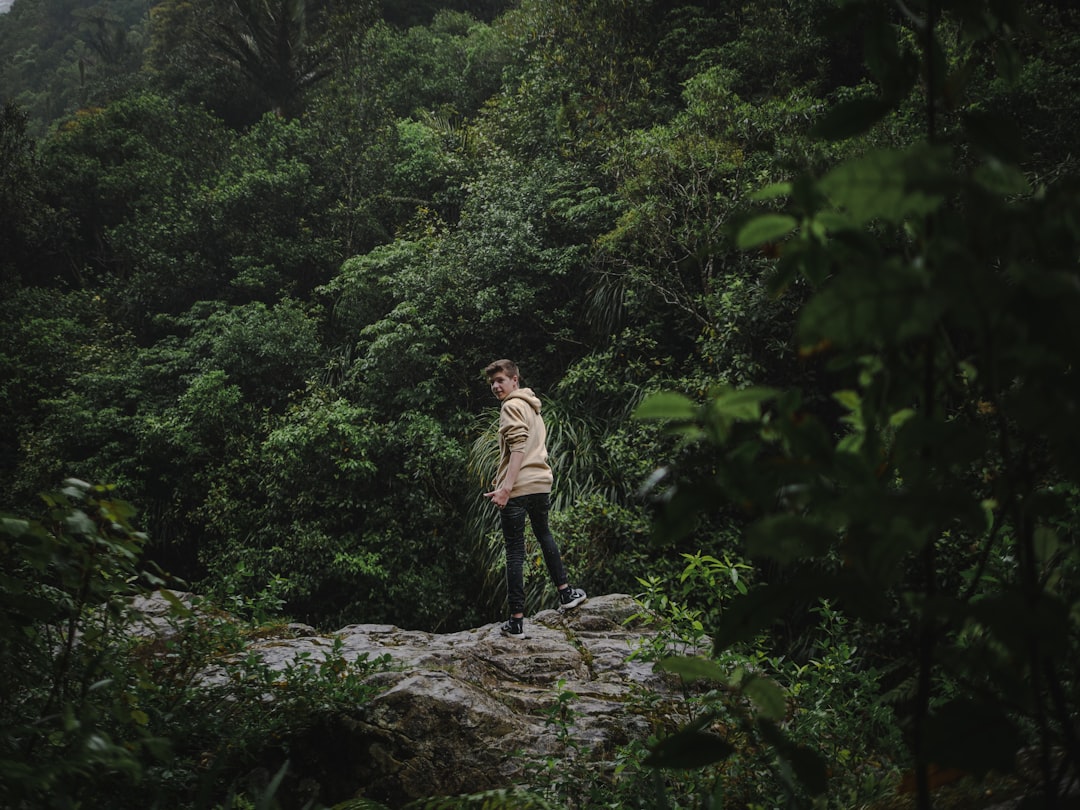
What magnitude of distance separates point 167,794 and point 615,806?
51.2 inches

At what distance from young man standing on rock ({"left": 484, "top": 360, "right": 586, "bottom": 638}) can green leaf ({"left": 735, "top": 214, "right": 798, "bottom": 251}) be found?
4.03 metres

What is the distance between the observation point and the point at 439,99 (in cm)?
1706

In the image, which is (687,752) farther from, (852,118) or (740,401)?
(852,118)

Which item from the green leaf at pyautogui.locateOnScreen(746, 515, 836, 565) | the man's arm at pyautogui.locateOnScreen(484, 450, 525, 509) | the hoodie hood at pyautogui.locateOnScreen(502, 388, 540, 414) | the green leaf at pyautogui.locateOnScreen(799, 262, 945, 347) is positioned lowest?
the man's arm at pyautogui.locateOnScreen(484, 450, 525, 509)

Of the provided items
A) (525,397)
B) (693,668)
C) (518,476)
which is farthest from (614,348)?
(693,668)

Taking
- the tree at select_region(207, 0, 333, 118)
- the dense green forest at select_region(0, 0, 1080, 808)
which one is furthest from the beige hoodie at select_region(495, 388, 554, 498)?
the tree at select_region(207, 0, 333, 118)

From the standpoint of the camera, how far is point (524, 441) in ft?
15.7

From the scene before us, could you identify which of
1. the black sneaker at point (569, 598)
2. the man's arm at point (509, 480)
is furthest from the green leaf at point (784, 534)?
the black sneaker at point (569, 598)

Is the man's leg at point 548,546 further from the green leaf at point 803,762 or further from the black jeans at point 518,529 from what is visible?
the green leaf at point 803,762

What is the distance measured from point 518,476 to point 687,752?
13.3 ft

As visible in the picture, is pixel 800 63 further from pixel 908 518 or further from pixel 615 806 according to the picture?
pixel 908 518

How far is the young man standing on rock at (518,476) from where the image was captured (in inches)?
188

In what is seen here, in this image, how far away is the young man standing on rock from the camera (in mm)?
4770

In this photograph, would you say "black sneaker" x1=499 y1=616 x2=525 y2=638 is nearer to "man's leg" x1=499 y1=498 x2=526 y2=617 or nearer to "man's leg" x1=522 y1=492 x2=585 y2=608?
"man's leg" x1=499 y1=498 x2=526 y2=617
